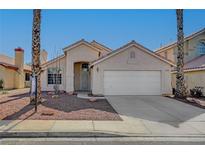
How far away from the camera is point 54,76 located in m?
23.1

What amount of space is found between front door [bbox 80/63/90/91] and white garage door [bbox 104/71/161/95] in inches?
208

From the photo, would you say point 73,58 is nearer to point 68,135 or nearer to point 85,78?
point 85,78

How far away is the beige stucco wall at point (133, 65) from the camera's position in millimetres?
18906

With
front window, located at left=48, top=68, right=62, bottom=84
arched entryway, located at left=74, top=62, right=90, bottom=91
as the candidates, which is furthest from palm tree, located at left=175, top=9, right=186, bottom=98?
front window, located at left=48, top=68, right=62, bottom=84

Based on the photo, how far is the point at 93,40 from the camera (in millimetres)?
27266

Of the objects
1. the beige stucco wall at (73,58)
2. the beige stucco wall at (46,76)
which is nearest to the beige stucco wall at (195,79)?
the beige stucco wall at (73,58)

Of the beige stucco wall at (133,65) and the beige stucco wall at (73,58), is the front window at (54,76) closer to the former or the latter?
the beige stucco wall at (73,58)

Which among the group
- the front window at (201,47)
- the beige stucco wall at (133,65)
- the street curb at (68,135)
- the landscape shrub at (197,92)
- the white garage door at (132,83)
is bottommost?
the street curb at (68,135)

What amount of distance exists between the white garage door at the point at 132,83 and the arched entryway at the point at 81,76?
5.31 meters

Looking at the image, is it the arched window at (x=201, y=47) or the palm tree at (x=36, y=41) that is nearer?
the palm tree at (x=36, y=41)

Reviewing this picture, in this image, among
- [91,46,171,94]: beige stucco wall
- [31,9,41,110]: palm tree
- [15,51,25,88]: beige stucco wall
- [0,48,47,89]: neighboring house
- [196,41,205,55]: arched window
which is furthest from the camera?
[15,51,25,88]: beige stucco wall

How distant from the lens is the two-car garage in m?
19.0

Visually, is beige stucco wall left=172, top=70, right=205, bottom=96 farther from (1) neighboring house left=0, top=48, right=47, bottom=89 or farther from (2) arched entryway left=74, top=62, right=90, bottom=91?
(1) neighboring house left=0, top=48, right=47, bottom=89
